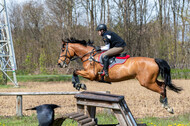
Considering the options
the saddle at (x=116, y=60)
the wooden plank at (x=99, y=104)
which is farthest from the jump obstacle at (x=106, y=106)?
the saddle at (x=116, y=60)

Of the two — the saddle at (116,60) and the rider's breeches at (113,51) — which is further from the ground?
the rider's breeches at (113,51)

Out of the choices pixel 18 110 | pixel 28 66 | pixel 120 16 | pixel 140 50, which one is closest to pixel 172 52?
pixel 140 50

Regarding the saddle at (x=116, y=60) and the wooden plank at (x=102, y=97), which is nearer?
the wooden plank at (x=102, y=97)

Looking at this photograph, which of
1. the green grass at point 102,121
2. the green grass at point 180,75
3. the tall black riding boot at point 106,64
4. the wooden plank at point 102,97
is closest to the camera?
the wooden plank at point 102,97

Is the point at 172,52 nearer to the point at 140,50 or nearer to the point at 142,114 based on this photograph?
the point at 140,50

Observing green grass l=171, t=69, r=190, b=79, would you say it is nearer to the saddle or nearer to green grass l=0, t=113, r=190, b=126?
green grass l=0, t=113, r=190, b=126

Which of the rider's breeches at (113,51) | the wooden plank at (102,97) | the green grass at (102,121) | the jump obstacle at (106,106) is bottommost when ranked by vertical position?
the green grass at (102,121)

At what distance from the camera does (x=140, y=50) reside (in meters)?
23.3

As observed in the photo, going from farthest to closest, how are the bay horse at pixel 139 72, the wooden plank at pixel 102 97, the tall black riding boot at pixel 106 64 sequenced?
the tall black riding boot at pixel 106 64, the bay horse at pixel 139 72, the wooden plank at pixel 102 97

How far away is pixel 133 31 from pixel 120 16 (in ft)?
6.36

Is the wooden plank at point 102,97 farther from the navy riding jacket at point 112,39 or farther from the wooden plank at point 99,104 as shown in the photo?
the navy riding jacket at point 112,39

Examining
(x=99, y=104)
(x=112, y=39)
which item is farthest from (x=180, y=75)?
(x=99, y=104)

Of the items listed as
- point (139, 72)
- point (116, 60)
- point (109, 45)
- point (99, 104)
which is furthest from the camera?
point (109, 45)

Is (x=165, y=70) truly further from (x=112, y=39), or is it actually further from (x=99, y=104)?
(x=99, y=104)
